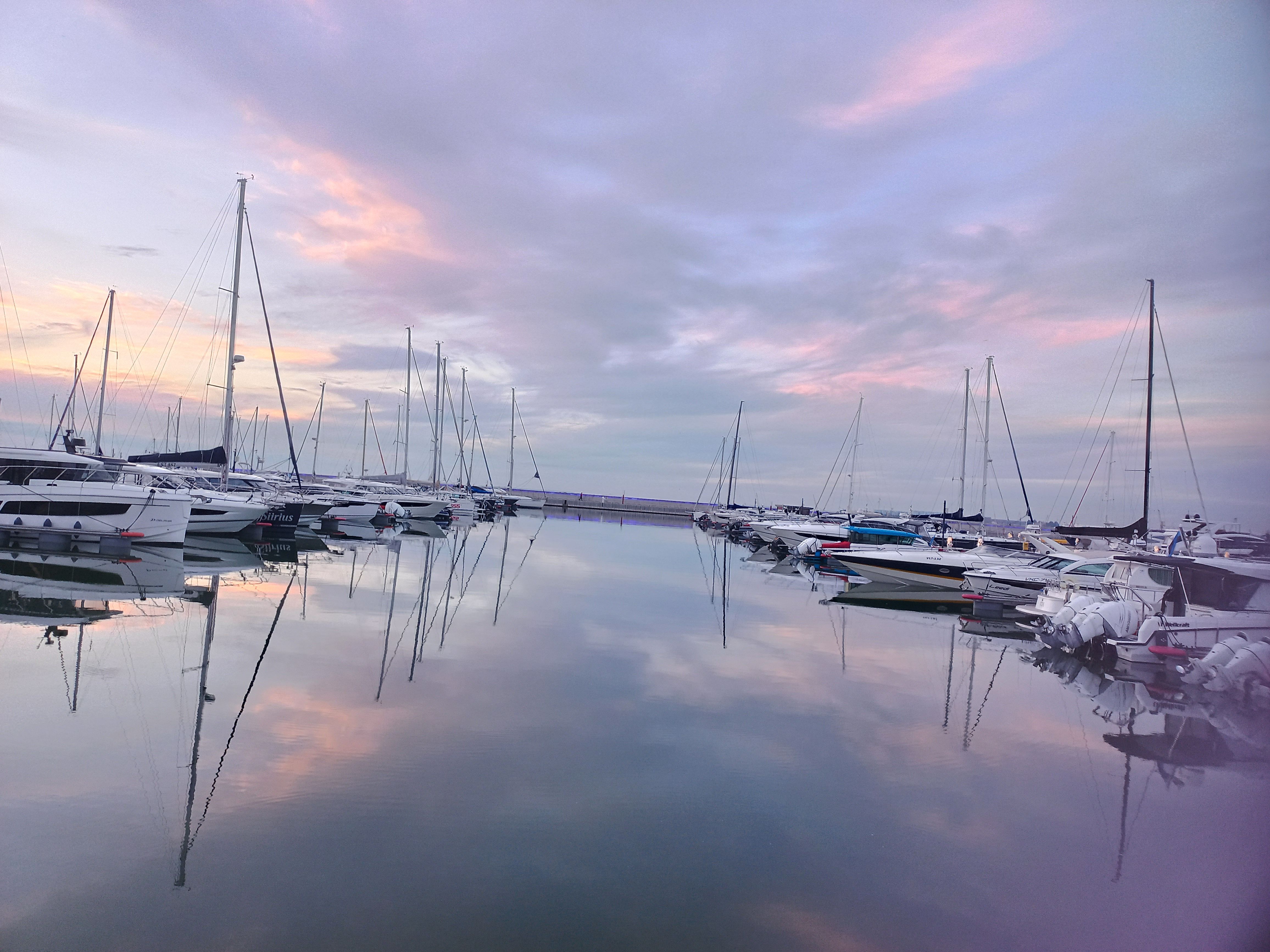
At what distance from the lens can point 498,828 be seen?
7164mm

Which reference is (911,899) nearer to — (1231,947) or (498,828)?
(1231,947)

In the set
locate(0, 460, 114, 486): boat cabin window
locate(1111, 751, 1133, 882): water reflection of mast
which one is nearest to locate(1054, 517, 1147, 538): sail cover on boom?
locate(1111, 751, 1133, 882): water reflection of mast

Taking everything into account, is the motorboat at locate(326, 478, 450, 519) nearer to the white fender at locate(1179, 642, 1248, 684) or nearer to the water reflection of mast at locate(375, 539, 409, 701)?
the water reflection of mast at locate(375, 539, 409, 701)

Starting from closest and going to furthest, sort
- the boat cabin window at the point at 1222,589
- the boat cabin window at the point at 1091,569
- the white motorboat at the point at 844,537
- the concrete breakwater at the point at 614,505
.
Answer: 1. the boat cabin window at the point at 1222,589
2. the boat cabin window at the point at 1091,569
3. the white motorboat at the point at 844,537
4. the concrete breakwater at the point at 614,505

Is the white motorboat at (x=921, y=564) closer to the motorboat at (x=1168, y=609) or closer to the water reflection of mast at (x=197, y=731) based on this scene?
the motorboat at (x=1168, y=609)

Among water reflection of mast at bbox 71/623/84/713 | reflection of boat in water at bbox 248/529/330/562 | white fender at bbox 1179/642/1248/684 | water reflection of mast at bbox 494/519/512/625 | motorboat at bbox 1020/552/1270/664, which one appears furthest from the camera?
reflection of boat in water at bbox 248/529/330/562

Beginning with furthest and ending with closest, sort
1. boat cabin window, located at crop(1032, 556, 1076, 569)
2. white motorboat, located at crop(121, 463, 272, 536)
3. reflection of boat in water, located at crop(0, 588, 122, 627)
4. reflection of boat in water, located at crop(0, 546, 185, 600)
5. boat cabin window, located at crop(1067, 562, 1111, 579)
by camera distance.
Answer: white motorboat, located at crop(121, 463, 272, 536)
boat cabin window, located at crop(1032, 556, 1076, 569)
boat cabin window, located at crop(1067, 562, 1111, 579)
reflection of boat in water, located at crop(0, 546, 185, 600)
reflection of boat in water, located at crop(0, 588, 122, 627)

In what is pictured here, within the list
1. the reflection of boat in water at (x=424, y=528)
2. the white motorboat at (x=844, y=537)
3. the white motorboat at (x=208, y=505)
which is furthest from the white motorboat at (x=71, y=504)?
the white motorboat at (x=844, y=537)

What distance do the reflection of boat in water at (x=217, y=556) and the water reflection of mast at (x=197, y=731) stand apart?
7.13 metres

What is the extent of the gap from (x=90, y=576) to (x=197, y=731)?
15.0 m

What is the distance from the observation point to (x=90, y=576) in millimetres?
21219

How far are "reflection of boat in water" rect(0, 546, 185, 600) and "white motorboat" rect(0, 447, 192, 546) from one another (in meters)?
1.08

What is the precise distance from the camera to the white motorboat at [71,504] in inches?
1084

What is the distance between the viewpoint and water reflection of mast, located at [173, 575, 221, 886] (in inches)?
251
